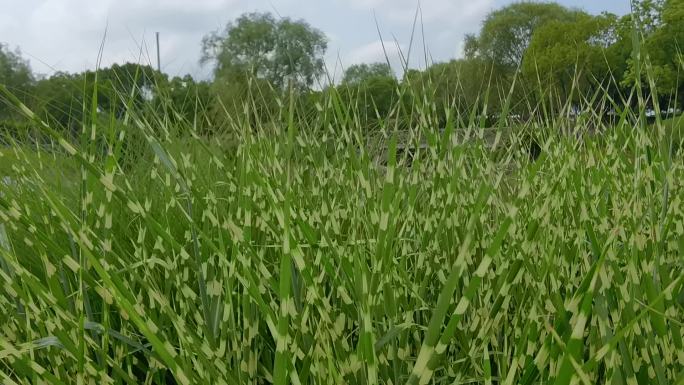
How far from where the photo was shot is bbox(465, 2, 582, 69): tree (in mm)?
27812

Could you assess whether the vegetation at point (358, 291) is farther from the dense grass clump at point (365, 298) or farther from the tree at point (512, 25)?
the tree at point (512, 25)

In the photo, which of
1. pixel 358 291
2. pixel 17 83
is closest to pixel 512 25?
pixel 17 83

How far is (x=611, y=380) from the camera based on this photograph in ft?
Answer: 2.35

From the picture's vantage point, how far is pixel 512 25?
3062cm

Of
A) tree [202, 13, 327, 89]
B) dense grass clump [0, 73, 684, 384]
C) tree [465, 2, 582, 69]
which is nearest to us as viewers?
dense grass clump [0, 73, 684, 384]

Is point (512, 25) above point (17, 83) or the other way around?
above

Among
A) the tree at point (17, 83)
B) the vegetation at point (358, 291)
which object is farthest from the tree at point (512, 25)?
the vegetation at point (358, 291)

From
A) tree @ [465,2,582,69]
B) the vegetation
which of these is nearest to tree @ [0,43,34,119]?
the vegetation

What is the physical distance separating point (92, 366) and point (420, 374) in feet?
1.50

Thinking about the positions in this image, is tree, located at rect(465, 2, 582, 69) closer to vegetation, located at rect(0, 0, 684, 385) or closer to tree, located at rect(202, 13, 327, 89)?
tree, located at rect(202, 13, 327, 89)

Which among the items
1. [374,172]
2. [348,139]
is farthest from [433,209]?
[374,172]

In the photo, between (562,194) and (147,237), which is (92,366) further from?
(562,194)

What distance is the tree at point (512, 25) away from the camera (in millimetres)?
27812

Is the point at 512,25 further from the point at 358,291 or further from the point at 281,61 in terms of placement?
the point at 358,291
